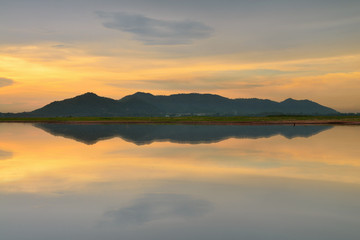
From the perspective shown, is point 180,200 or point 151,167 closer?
point 180,200

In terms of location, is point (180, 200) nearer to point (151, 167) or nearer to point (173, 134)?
point (151, 167)

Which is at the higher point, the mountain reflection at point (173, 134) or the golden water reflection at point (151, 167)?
the mountain reflection at point (173, 134)

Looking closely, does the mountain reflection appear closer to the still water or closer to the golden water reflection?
the golden water reflection

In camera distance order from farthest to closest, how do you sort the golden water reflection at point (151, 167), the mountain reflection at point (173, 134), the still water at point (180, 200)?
1. the mountain reflection at point (173, 134)
2. the golden water reflection at point (151, 167)
3. the still water at point (180, 200)

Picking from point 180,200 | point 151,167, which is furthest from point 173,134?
point 180,200

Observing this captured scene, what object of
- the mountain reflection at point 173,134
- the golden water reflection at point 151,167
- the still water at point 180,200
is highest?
the mountain reflection at point 173,134

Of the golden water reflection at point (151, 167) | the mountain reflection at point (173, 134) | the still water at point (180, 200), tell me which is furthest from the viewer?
the mountain reflection at point (173, 134)

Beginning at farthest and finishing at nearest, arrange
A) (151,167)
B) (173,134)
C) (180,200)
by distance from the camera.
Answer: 1. (173,134)
2. (151,167)
3. (180,200)

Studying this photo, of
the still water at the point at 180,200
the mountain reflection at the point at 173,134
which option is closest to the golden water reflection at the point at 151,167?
the still water at the point at 180,200

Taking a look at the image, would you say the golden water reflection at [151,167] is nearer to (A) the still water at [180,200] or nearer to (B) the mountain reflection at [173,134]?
(A) the still water at [180,200]

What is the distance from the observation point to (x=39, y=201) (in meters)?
14.2

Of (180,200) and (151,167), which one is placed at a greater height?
(151,167)

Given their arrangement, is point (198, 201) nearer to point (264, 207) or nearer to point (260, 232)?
point (264, 207)

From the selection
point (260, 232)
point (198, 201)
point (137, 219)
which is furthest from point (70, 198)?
point (260, 232)
